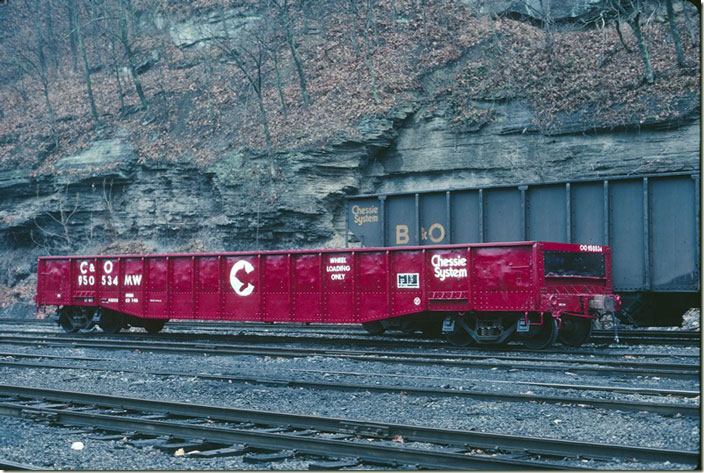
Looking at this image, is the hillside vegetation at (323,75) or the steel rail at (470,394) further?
the hillside vegetation at (323,75)

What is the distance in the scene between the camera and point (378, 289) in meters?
16.4

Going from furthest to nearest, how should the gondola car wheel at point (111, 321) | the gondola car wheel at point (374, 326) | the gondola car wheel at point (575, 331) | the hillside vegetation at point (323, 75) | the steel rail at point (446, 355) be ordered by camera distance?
the hillside vegetation at point (323, 75) < the gondola car wheel at point (111, 321) < the gondola car wheel at point (374, 326) < the gondola car wheel at point (575, 331) < the steel rail at point (446, 355)

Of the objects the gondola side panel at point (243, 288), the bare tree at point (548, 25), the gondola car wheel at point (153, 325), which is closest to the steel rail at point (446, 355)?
the gondola side panel at point (243, 288)

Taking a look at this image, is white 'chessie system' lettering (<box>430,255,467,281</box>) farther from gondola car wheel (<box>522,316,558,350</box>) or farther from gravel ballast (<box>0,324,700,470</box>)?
gravel ballast (<box>0,324,700,470</box>)

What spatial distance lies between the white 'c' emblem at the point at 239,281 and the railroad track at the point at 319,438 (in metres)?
8.65

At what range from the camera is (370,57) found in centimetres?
3080

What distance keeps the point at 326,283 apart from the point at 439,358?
14.3 ft

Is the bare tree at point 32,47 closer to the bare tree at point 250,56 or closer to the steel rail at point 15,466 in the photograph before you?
the bare tree at point 250,56

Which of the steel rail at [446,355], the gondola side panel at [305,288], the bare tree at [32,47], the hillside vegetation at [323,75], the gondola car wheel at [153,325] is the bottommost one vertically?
the steel rail at [446,355]

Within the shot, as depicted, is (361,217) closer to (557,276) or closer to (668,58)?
(557,276)

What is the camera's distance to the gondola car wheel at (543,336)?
14.6 metres

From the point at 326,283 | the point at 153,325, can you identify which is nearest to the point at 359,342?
the point at 326,283

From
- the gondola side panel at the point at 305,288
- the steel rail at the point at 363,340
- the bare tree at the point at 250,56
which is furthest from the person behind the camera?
the bare tree at the point at 250,56

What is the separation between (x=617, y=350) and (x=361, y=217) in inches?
364
